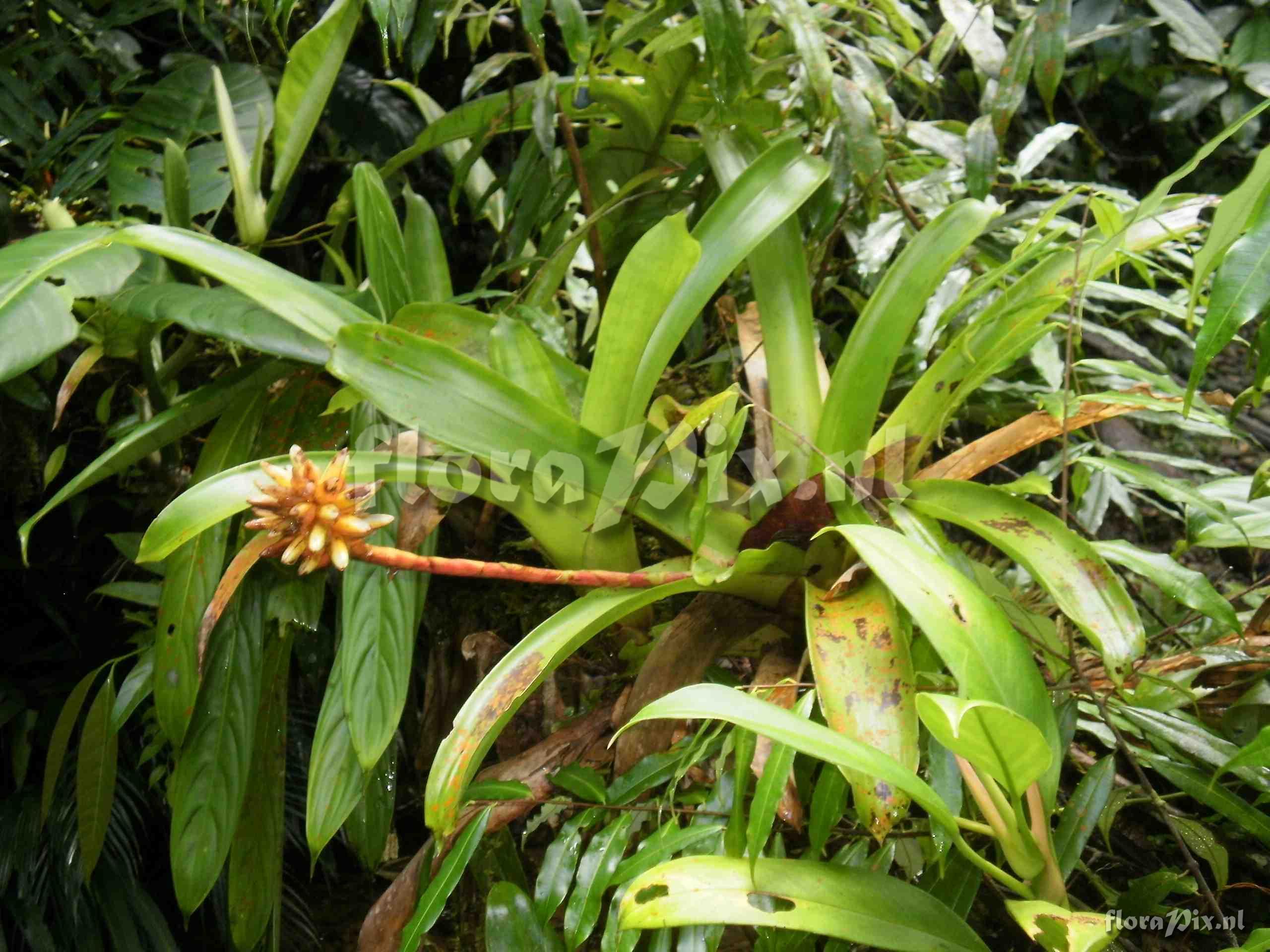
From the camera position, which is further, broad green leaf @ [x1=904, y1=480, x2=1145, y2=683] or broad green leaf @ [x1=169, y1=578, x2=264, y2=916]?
broad green leaf @ [x1=169, y1=578, x2=264, y2=916]

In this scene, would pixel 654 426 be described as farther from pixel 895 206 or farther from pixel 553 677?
pixel 895 206

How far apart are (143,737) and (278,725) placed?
1.59 feet

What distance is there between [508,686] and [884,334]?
19.6 inches

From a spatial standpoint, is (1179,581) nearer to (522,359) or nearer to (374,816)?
(522,359)

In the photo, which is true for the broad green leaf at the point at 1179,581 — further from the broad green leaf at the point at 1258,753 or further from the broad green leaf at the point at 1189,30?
the broad green leaf at the point at 1189,30

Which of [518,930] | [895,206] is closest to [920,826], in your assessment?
[518,930]

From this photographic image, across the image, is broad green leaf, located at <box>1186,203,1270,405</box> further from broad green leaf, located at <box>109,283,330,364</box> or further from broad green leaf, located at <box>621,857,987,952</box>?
broad green leaf, located at <box>109,283,330,364</box>

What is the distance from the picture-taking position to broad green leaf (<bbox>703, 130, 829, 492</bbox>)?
970 mm

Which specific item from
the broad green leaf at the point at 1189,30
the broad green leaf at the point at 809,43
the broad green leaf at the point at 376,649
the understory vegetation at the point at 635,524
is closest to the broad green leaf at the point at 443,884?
the understory vegetation at the point at 635,524

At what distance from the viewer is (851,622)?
742mm

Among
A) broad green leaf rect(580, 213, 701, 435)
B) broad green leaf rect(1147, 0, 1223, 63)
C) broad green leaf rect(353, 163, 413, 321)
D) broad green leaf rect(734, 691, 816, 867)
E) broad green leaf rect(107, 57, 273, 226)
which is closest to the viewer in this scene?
broad green leaf rect(734, 691, 816, 867)

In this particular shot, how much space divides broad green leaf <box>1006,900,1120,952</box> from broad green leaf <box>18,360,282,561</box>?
35.9 inches

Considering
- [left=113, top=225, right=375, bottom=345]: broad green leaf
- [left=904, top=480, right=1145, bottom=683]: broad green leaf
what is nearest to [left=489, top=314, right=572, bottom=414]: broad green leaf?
[left=113, top=225, right=375, bottom=345]: broad green leaf

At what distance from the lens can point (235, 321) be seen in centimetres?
90
